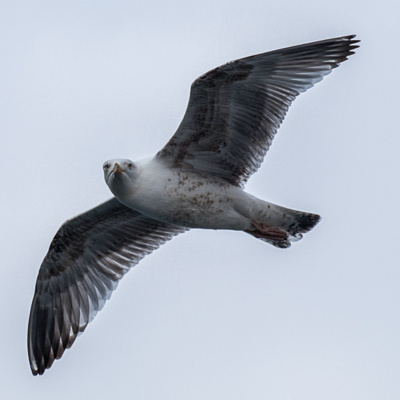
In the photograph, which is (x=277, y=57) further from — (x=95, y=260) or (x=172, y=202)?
(x=95, y=260)

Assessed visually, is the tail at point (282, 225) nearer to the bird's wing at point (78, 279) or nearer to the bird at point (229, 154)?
the bird at point (229, 154)

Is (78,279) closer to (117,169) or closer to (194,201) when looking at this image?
(194,201)

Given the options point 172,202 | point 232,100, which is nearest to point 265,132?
point 232,100

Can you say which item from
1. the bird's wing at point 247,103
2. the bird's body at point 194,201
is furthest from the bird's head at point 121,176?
the bird's wing at point 247,103

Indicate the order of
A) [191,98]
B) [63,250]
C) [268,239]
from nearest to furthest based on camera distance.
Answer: [191,98] → [268,239] → [63,250]

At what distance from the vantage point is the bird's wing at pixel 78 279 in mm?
13555

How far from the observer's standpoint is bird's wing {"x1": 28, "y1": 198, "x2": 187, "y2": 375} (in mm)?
13555

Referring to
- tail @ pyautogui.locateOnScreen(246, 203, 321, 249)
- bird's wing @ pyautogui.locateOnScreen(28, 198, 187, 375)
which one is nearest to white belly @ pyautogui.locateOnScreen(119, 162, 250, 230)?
tail @ pyautogui.locateOnScreen(246, 203, 321, 249)

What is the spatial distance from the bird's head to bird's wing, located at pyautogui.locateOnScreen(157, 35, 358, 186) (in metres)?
0.48

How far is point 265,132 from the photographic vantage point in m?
12.1

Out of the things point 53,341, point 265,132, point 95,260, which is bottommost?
point 53,341

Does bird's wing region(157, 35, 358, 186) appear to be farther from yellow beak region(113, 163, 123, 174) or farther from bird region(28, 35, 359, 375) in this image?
yellow beak region(113, 163, 123, 174)

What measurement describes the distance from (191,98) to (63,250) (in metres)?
3.19

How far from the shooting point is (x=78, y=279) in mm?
13773
